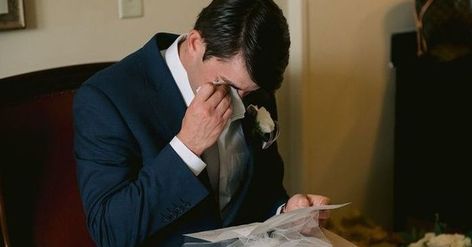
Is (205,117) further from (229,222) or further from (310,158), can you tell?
(310,158)

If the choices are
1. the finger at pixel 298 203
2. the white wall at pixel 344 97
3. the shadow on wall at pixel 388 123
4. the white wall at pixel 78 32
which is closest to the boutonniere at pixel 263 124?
the finger at pixel 298 203

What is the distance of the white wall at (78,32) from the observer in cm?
149

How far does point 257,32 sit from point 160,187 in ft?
1.00

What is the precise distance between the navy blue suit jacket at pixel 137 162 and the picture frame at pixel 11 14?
1.12ft

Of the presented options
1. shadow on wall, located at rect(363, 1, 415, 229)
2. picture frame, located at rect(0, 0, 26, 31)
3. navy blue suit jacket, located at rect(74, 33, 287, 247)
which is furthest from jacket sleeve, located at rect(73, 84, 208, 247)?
shadow on wall, located at rect(363, 1, 415, 229)

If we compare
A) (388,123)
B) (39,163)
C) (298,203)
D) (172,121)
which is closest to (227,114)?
(172,121)

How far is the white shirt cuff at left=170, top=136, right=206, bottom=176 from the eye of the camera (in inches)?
44.1

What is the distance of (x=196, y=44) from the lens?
116cm

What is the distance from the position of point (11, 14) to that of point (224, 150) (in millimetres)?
563

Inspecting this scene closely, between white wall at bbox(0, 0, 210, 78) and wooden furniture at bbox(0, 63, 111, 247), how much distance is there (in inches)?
7.6

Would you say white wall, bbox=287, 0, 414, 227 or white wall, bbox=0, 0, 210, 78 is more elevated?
white wall, bbox=0, 0, 210, 78

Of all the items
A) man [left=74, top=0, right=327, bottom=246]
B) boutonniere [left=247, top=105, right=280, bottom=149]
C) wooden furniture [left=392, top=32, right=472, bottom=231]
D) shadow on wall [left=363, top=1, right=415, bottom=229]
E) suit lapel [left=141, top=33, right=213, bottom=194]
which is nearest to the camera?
man [left=74, top=0, right=327, bottom=246]

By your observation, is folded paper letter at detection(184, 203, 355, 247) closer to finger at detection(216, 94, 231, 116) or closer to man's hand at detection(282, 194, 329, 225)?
man's hand at detection(282, 194, 329, 225)

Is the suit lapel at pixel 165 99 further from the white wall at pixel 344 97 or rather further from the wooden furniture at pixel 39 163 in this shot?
the white wall at pixel 344 97
